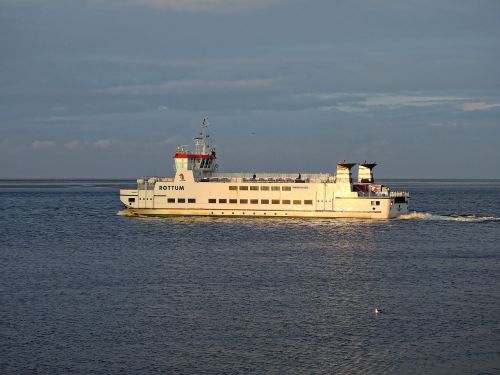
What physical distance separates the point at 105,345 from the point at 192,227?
59.2 m

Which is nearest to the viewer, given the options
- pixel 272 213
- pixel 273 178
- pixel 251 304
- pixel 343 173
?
pixel 251 304

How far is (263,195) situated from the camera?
103000mm

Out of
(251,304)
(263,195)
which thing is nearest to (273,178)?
(263,195)

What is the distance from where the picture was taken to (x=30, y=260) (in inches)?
2682

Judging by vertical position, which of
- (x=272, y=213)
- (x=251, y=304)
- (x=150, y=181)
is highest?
(x=150, y=181)

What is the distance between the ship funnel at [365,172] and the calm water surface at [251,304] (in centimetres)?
1785

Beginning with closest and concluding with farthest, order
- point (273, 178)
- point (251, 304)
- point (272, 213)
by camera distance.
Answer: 1. point (251, 304)
2. point (272, 213)
3. point (273, 178)

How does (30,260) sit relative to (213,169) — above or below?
below

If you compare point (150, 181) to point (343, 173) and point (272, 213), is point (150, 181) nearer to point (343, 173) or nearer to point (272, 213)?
point (272, 213)

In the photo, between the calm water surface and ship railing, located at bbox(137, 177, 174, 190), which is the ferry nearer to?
ship railing, located at bbox(137, 177, 174, 190)

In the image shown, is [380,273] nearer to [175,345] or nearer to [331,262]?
[331,262]

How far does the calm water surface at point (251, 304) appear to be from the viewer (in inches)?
1411

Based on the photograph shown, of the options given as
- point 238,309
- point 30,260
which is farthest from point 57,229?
point 238,309

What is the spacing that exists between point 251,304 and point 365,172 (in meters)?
59.8
